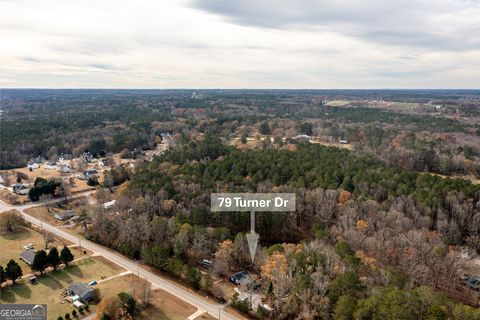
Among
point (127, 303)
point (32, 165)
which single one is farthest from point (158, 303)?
point (32, 165)

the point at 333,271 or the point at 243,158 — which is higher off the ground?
the point at 243,158

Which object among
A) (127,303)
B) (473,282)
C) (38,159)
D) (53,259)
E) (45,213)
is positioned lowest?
(473,282)

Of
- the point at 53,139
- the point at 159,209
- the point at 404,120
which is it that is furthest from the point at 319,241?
the point at 404,120

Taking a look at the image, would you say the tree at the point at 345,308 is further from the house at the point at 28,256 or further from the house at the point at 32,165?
the house at the point at 32,165

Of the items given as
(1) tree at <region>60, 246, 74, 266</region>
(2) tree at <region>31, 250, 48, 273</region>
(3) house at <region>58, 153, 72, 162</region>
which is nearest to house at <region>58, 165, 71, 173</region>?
(3) house at <region>58, 153, 72, 162</region>

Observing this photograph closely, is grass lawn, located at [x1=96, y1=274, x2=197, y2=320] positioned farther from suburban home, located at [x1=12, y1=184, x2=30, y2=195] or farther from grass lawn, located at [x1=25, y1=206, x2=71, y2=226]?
suburban home, located at [x1=12, y1=184, x2=30, y2=195]

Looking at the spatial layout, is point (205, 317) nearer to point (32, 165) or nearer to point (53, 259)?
point (53, 259)

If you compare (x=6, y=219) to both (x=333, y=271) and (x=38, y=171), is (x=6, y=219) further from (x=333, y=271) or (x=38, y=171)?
(x=333, y=271)
